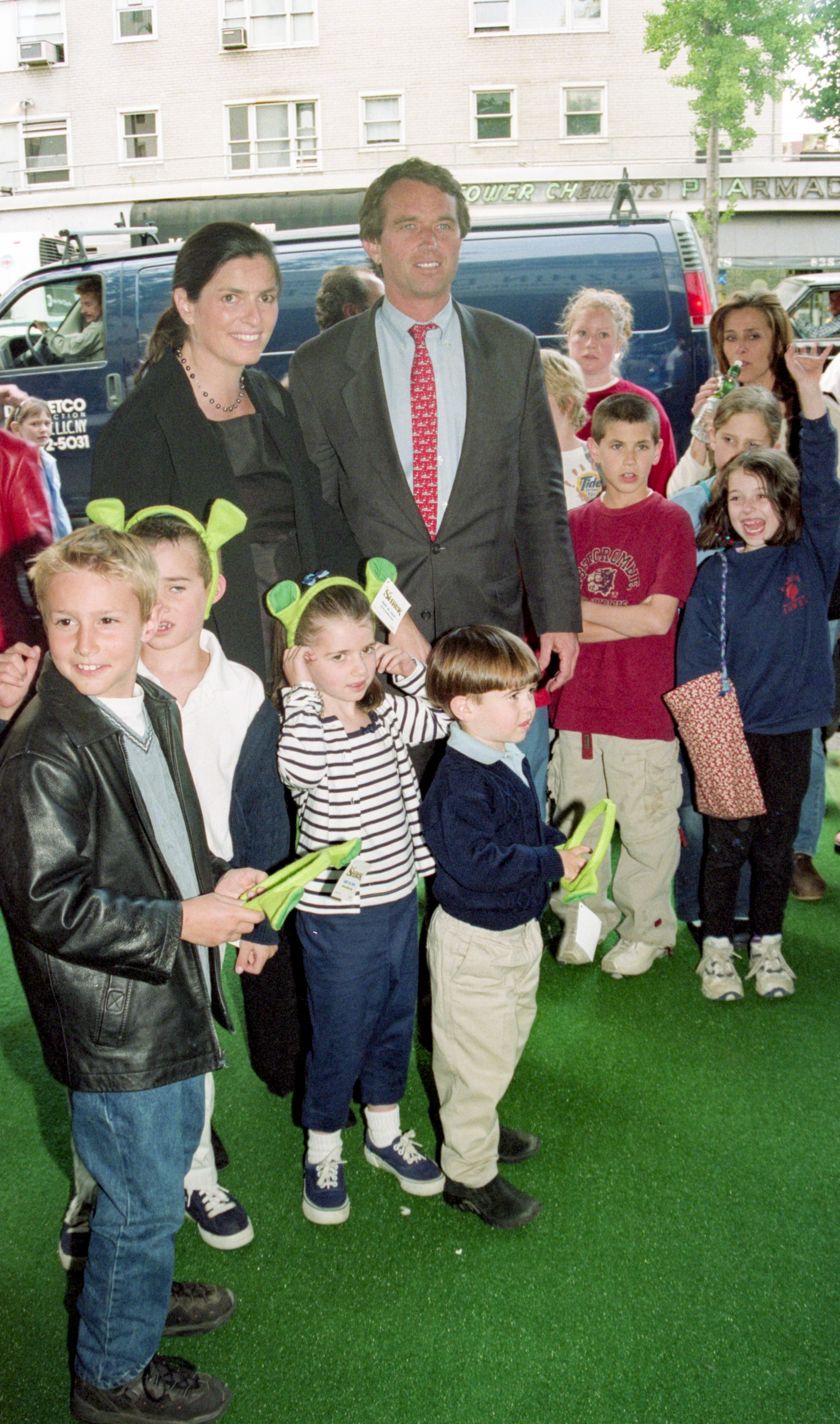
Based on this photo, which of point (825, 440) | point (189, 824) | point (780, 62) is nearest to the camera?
point (189, 824)

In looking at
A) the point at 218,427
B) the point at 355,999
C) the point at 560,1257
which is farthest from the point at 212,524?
the point at 560,1257

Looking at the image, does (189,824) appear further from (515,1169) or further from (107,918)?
(515,1169)

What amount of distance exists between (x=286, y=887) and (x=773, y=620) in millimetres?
1879

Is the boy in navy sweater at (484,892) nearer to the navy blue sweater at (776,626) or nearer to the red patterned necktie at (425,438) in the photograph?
the red patterned necktie at (425,438)

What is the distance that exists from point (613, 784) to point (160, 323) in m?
1.77

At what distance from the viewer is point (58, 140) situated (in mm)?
21719

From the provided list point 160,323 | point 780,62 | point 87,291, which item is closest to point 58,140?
point 780,62

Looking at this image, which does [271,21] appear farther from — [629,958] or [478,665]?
[478,665]

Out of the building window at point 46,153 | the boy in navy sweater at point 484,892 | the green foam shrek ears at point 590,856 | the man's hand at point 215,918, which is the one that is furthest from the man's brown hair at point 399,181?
the building window at point 46,153

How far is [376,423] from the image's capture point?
2.67m

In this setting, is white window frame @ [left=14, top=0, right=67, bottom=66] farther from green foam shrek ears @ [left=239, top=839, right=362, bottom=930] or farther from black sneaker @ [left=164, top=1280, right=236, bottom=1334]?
black sneaker @ [left=164, top=1280, right=236, bottom=1334]

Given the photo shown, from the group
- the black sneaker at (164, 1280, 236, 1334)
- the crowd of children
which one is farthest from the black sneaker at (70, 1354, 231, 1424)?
the black sneaker at (164, 1280, 236, 1334)

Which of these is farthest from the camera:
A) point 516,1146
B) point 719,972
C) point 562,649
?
point 719,972

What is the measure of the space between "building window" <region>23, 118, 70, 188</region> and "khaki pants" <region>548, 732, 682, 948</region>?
22642 millimetres
